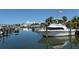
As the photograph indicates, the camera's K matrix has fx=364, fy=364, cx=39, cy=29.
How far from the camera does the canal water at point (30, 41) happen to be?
4238 millimetres

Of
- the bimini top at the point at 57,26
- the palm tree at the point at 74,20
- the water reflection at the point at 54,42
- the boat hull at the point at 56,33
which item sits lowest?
the water reflection at the point at 54,42

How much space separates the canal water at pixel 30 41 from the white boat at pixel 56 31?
49 millimetres

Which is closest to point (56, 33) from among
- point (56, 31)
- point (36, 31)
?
point (56, 31)

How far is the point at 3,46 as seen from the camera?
4.24 metres

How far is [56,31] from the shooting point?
426cm

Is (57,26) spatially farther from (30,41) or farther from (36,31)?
(30,41)

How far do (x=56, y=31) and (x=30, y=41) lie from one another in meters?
0.33

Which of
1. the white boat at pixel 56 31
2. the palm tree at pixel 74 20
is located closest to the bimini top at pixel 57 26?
the white boat at pixel 56 31

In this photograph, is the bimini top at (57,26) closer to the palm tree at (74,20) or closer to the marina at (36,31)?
the marina at (36,31)

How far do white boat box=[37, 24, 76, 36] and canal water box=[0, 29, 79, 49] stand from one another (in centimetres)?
5
